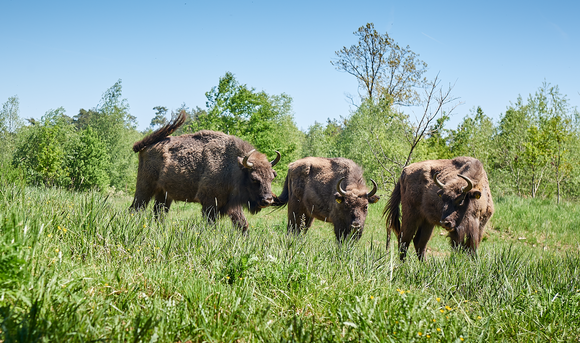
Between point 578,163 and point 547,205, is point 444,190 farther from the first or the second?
point 578,163

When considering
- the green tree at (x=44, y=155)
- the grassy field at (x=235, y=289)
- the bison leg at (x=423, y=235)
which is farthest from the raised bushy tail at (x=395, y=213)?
the green tree at (x=44, y=155)

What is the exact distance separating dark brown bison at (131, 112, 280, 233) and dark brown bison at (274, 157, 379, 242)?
975mm

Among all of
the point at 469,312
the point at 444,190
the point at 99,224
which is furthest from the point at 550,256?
the point at 99,224

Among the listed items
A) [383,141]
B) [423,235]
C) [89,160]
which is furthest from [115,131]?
[423,235]

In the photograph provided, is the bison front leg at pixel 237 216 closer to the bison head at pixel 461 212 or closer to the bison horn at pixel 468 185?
the bison head at pixel 461 212

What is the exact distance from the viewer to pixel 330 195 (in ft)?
29.1

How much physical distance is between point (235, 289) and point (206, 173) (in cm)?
530

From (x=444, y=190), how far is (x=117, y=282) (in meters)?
5.98

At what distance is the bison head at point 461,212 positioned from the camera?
7.18 meters

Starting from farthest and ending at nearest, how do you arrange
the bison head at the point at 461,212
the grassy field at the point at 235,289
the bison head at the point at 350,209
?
the bison head at the point at 350,209 < the bison head at the point at 461,212 < the grassy field at the point at 235,289

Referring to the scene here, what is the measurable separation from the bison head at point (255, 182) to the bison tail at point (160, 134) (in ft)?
6.44

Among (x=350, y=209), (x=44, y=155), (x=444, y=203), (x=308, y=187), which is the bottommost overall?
(x=44, y=155)

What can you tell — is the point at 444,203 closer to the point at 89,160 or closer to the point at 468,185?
the point at 468,185

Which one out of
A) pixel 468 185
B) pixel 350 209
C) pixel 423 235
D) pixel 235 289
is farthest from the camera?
pixel 423 235
